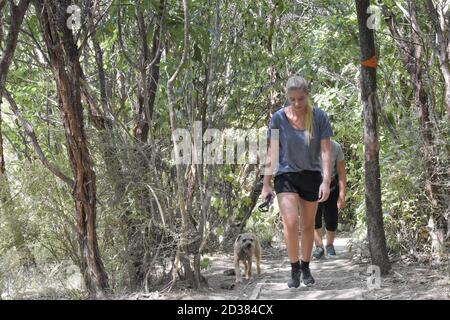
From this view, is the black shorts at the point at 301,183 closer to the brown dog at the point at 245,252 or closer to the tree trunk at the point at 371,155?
the tree trunk at the point at 371,155

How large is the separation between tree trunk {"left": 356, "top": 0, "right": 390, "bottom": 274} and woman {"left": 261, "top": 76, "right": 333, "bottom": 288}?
0.70 metres

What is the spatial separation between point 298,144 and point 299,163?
180 mm

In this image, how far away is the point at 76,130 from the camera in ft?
21.9

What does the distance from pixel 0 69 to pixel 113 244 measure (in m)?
2.27

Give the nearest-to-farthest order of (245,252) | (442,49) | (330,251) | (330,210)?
(442,49)
(245,252)
(330,210)
(330,251)

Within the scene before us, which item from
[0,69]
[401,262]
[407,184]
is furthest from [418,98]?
→ [0,69]

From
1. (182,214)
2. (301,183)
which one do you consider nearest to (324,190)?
(301,183)

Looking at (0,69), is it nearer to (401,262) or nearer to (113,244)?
(113,244)

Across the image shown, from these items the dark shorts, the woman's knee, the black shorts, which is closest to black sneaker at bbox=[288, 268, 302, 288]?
the woman's knee

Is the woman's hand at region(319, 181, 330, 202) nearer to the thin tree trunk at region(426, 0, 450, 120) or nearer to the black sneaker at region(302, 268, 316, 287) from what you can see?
the black sneaker at region(302, 268, 316, 287)

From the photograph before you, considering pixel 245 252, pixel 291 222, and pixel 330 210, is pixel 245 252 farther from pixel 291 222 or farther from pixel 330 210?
pixel 291 222

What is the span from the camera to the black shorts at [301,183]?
20.8 feet

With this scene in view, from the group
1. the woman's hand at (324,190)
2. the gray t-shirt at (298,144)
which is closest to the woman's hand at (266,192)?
the gray t-shirt at (298,144)

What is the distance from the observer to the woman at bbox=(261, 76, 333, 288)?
248 inches
